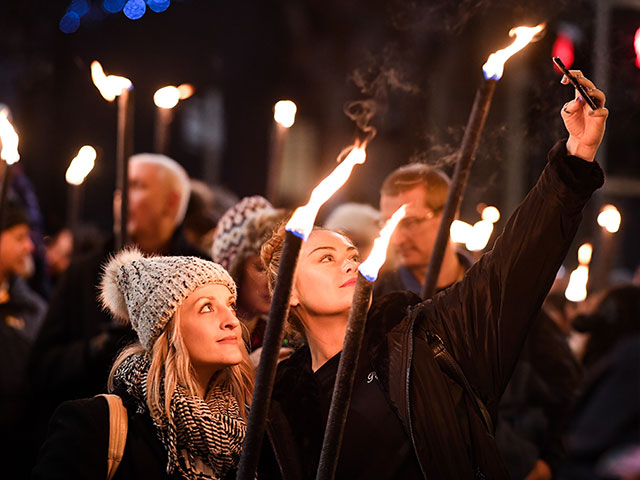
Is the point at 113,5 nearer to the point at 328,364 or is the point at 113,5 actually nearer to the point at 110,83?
the point at 110,83

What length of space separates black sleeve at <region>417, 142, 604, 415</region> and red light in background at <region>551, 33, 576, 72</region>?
1202 mm

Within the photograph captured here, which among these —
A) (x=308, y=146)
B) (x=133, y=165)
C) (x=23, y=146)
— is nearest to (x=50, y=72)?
(x=23, y=146)

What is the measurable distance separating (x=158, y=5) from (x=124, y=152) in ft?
40.0

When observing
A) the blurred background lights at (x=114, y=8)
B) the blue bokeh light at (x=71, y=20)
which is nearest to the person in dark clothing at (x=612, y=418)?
the blue bokeh light at (x=71, y=20)

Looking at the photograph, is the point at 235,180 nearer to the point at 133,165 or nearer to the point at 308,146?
the point at 308,146

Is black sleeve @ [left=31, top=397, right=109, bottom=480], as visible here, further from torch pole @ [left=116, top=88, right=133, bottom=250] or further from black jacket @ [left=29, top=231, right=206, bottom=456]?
black jacket @ [left=29, top=231, right=206, bottom=456]

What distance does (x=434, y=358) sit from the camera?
101 inches

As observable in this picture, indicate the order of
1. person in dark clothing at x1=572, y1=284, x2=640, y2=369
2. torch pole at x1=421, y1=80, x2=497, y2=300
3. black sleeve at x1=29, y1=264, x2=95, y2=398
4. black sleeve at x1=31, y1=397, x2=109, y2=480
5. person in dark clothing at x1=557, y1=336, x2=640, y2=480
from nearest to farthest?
person in dark clothing at x1=557, y1=336, x2=640, y2=480 < black sleeve at x1=31, y1=397, x2=109, y2=480 < torch pole at x1=421, y1=80, x2=497, y2=300 < black sleeve at x1=29, y1=264, x2=95, y2=398 < person in dark clothing at x1=572, y1=284, x2=640, y2=369

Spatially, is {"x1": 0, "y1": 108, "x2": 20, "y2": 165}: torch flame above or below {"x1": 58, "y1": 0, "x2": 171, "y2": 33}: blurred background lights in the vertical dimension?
below

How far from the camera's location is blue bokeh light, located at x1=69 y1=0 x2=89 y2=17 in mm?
11816

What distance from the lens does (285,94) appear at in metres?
21.8

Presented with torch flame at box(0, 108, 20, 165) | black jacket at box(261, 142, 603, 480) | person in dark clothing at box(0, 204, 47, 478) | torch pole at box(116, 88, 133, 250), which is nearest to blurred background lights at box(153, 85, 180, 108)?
torch pole at box(116, 88, 133, 250)

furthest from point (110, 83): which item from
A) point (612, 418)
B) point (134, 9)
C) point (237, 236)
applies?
point (134, 9)

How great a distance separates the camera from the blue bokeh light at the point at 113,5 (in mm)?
14783
